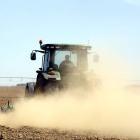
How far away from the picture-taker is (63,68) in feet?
28.9

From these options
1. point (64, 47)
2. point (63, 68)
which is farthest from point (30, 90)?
point (64, 47)

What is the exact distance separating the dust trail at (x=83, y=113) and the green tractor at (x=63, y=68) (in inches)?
11.7

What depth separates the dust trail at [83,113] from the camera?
6953 mm

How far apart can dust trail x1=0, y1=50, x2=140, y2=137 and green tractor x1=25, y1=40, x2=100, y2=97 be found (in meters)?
0.30

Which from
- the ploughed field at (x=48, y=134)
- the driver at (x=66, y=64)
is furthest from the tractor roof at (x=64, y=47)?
the ploughed field at (x=48, y=134)

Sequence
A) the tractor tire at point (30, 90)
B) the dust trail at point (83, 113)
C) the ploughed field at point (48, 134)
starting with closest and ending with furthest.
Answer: the ploughed field at point (48, 134), the dust trail at point (83, 113), the tractor tire at point (30, 90)

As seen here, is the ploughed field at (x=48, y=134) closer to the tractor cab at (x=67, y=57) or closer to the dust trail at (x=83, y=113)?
the dust trail at (x=83, y=113)

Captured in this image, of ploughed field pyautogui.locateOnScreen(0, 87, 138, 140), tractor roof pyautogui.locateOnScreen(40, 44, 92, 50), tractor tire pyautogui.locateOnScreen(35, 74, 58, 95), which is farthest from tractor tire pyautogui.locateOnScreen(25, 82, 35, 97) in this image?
ploughed field pyautogui.locateOnScreen(0, 87, 138, 140)

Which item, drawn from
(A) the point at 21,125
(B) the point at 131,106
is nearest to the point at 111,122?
(B) the point at 131,106

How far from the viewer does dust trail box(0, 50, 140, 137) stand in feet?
22.8

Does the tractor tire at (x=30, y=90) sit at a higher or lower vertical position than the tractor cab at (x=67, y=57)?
lower

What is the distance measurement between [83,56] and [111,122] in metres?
2.89

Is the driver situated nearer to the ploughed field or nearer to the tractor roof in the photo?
the tractor roof

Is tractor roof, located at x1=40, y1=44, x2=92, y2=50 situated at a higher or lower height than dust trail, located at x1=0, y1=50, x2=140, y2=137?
higher
